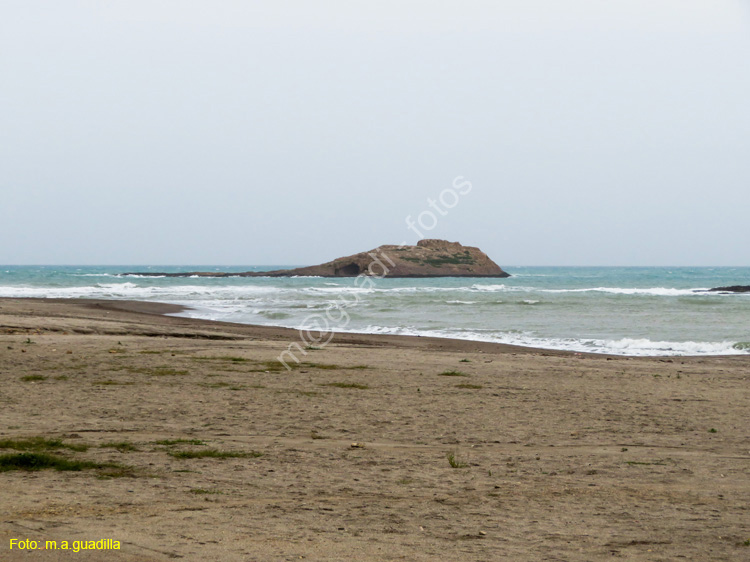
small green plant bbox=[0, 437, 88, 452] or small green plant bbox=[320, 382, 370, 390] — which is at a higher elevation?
small green plant bbox=[0, 437, 88, 452]

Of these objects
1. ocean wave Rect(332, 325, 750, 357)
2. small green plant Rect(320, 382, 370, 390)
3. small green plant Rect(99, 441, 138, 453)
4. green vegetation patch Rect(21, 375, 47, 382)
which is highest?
green vegetation patch Rect(21, 375, 47, 382)

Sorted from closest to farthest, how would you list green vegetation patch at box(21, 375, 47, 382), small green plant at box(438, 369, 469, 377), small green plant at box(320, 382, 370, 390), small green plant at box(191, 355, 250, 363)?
green vegetation patch at box(21, 375, 47, 382), small green plant at box(320, 382, 370, 390), small green plant at box(438, 369, 469, 377), small green plant at box(191, 355, 250, 363)

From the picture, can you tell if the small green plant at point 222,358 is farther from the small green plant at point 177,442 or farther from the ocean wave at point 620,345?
the ocean wave at point 620,345

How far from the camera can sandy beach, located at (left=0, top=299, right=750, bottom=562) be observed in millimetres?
4543

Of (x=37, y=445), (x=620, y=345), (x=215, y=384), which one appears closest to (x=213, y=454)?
(x=37, y=445)

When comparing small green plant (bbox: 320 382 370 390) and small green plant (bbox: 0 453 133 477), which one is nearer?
small green plant (bbox: 0 453 133 477)

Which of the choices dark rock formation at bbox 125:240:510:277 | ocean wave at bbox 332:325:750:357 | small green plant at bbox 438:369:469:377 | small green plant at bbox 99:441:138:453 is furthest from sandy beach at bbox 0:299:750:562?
dark rock formation at bbox 125:240:510:277

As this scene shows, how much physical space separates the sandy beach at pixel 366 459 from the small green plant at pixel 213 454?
29 mm

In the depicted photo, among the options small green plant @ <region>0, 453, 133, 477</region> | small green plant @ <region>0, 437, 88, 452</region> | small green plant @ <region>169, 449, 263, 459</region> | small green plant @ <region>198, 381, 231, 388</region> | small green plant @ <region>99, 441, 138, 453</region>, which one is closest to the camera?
small green plant @ <region>0, 453, 133, 477</region>

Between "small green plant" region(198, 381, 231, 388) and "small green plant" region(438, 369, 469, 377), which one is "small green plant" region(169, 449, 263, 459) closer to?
"small green plant" region(198, 381, 231, 388)

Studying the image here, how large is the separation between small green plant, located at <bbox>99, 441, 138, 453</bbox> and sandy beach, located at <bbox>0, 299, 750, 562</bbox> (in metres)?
0.02

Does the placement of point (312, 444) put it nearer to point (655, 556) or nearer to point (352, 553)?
point (352, 553)

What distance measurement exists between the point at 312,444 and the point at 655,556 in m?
3.92

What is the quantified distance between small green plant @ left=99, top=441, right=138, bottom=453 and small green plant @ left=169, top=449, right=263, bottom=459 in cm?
43
